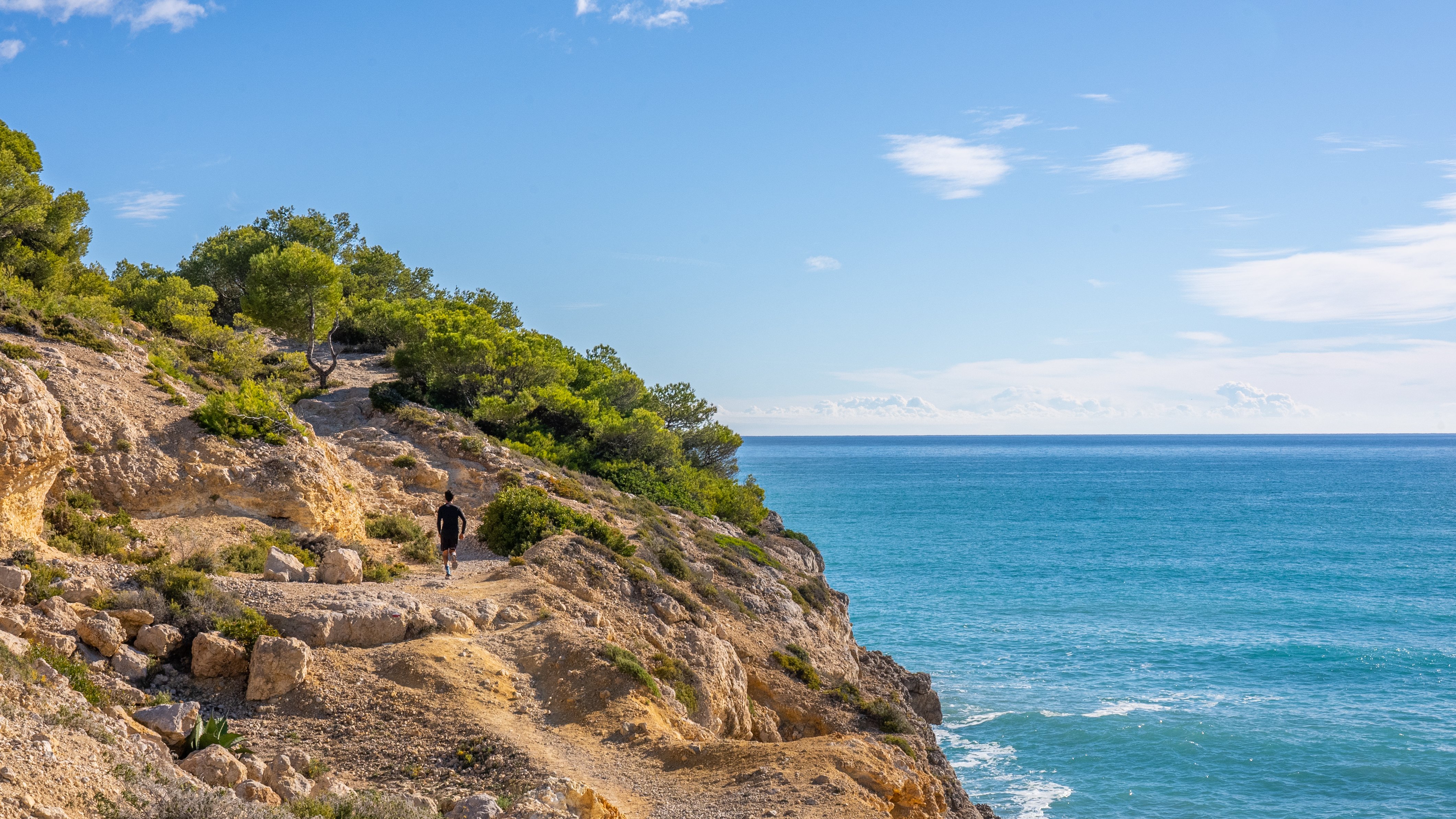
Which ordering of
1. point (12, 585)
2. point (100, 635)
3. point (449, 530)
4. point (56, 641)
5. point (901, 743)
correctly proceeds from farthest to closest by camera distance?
1. point (449, 530)
2. point (901, 743)
3. point (100, 635)
4. point (12, 585)
5. point (56, 641)

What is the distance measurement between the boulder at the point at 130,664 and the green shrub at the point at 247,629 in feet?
3.07

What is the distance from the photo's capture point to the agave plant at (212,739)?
33.8 ft

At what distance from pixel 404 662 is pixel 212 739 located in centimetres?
295

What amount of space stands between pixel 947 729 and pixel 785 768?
1974 cm

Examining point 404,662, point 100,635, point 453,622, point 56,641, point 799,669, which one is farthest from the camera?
point 799,669

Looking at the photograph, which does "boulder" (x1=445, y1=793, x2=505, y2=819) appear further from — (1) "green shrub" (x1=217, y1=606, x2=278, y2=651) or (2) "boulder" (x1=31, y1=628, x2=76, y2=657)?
(2) "boulder" (x1=31, y1=628, x2=76, y2=657)

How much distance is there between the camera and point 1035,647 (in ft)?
129

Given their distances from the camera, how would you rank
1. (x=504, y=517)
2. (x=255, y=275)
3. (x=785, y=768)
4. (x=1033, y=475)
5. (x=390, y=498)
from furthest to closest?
(x=1033, y=475), (x=255, y=275), (x=390, y=498), (x=504, y=517), (x=785, y=768)

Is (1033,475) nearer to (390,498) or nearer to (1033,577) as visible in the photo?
(1033,577)

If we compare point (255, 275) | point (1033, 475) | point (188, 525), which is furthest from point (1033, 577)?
point (1033, 475)

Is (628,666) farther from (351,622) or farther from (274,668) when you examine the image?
(274,668)

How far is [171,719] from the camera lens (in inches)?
411

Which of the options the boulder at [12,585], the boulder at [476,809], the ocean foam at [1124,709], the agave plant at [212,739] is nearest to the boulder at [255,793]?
the agave plant at [212,739]

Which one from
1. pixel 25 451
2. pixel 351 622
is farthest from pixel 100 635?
pixel 25 451
